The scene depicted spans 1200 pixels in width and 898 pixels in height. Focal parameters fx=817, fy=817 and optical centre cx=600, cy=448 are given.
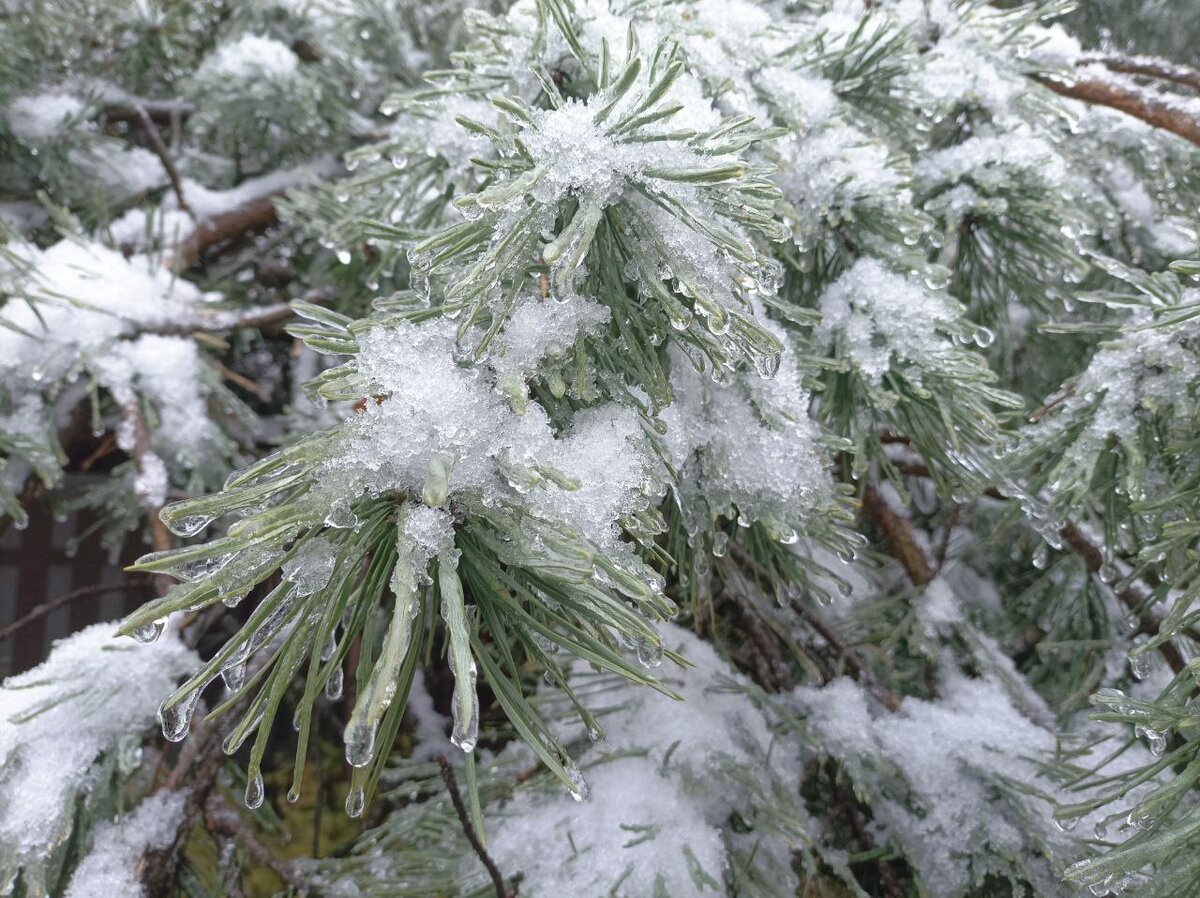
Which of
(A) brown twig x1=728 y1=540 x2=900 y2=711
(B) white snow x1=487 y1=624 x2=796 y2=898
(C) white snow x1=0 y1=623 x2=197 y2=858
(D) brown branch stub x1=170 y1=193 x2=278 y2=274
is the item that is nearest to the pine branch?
(A) brown twig x1=728 y1=540 x2=900 y2=711

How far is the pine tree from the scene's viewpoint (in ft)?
1.18

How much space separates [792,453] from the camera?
48 cm

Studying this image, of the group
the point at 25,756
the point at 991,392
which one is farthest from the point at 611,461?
the point at 25,756

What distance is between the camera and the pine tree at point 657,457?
361mm

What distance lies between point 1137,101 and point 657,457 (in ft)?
2.05

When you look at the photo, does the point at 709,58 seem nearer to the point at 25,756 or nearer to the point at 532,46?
the point at 532,46

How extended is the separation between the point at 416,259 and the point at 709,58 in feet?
0.92

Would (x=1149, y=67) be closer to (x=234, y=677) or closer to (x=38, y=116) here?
(x=234, y=677)

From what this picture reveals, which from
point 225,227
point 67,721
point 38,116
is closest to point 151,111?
point 38,116

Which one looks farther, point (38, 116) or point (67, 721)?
point (38, 116)

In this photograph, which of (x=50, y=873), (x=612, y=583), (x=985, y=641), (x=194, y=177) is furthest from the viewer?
(x=194, y=177)

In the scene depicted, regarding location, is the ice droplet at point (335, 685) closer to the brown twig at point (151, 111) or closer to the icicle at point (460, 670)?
the icicle at point (460, 670)

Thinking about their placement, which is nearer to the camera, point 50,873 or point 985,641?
point 50,873

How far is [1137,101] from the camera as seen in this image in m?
0.72
